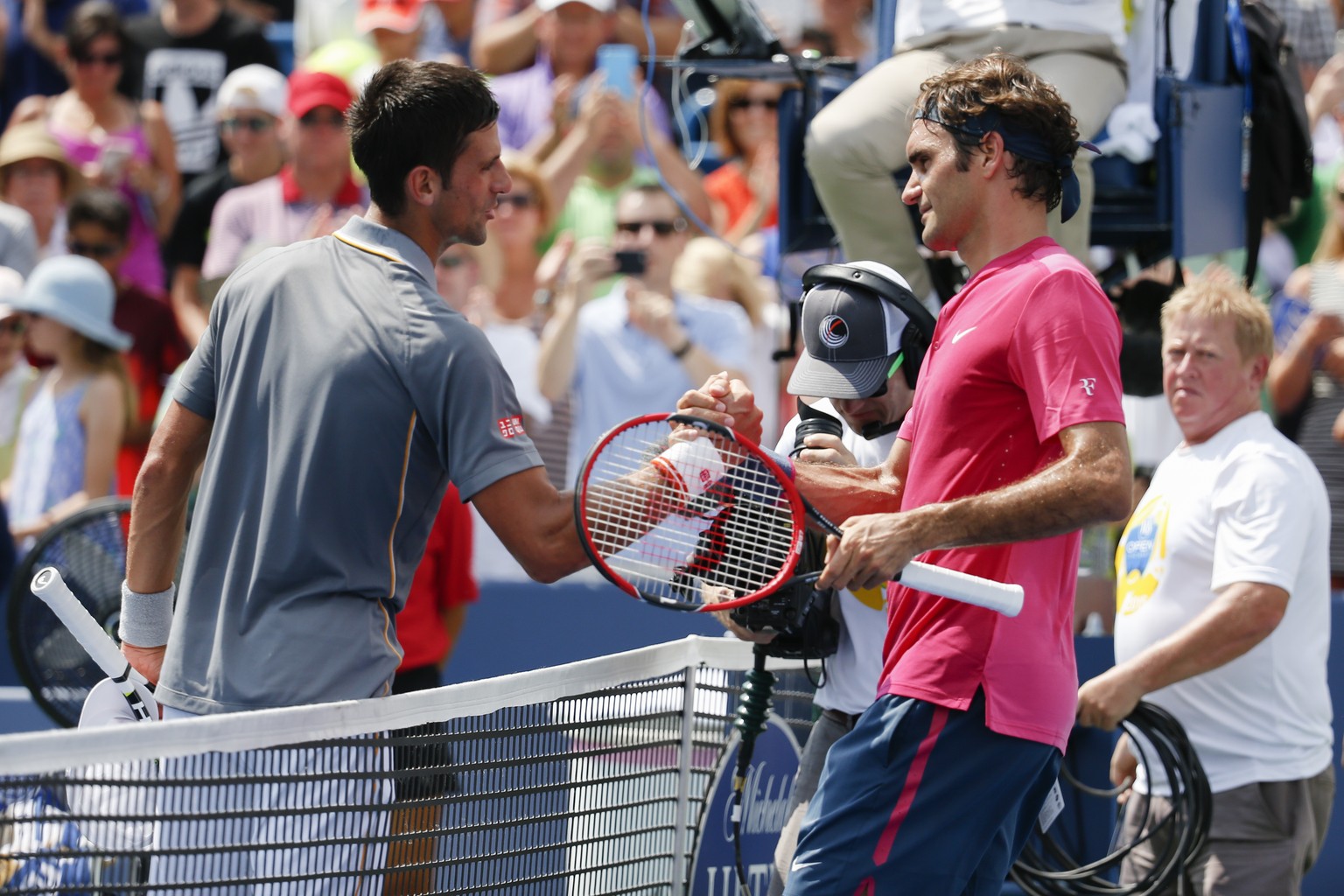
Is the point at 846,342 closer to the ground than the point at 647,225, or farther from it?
farther from it

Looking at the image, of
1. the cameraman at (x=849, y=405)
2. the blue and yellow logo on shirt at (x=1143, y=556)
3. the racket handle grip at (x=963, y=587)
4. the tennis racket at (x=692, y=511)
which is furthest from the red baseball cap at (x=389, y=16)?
the racket handle grip at (x=963, y=587)

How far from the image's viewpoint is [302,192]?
7.96m

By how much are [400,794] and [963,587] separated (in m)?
1.12

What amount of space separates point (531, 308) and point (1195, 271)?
3007mm

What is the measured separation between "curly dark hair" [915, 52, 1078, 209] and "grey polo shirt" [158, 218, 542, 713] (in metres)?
0.96

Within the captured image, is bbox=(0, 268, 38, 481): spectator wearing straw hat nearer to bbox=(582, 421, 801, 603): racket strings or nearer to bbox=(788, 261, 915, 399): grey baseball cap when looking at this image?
bbox=(788, 261, 915, 399): grey baseball cap

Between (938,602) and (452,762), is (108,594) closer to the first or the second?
(452,762)

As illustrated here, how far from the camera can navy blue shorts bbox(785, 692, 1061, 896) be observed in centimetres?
298

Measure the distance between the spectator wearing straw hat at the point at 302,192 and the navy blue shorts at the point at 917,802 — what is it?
523 centimetres

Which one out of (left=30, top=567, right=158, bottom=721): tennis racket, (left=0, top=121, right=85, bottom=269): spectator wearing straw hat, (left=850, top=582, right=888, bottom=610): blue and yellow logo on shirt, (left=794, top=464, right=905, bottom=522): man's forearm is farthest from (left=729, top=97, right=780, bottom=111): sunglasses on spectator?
(left=30, top=567, right=158, bottom=721): tennis racket

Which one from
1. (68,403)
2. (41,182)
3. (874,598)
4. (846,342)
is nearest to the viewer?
(846,342)

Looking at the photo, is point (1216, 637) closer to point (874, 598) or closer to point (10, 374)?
point (874, 598)

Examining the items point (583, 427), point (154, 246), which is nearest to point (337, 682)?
point (583, 427)

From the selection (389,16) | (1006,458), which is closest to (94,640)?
(1006,458)
